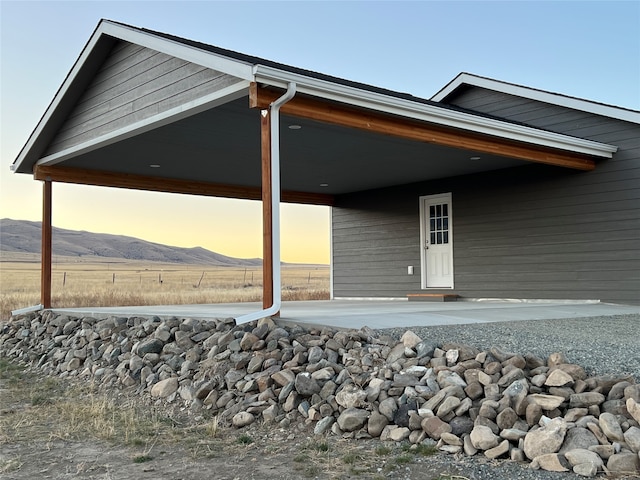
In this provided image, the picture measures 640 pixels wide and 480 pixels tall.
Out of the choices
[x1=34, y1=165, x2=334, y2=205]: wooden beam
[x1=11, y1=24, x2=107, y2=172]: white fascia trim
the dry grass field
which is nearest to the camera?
[x1=11, y1=24, x2=107, y2=172]: white fascia trim

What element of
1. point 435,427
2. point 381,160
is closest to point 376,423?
point 435,427

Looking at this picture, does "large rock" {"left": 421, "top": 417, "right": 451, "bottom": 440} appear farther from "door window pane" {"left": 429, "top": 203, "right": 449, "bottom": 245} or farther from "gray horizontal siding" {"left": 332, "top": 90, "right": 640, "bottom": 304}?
"door window pane" {"left": 429, "top": 203, "right": 449, "bottom": 245}

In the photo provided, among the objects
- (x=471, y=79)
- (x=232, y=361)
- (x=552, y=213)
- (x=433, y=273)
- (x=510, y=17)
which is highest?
(x=510, y=17)

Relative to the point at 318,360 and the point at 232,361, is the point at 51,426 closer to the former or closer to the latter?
the point at 232,361

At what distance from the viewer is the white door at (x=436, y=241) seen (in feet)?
38.4

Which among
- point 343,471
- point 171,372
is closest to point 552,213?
point 171,372

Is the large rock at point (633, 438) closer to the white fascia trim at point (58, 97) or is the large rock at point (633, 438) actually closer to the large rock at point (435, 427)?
the large rock at point (435, 427)

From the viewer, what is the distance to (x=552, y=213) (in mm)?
10211

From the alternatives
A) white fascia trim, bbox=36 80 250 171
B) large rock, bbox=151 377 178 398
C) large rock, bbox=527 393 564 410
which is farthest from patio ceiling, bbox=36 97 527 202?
large rock, bbox=527 393 564 410

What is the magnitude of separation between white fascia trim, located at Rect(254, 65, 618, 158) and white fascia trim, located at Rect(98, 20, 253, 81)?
0.92ft

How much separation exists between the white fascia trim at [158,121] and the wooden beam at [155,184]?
282mm

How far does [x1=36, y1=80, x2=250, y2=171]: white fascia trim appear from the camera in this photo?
6.29 m

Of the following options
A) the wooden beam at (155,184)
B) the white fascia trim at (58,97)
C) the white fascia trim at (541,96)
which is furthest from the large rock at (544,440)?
the wooden beam at (155,184)

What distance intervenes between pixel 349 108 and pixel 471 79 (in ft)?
17.9
